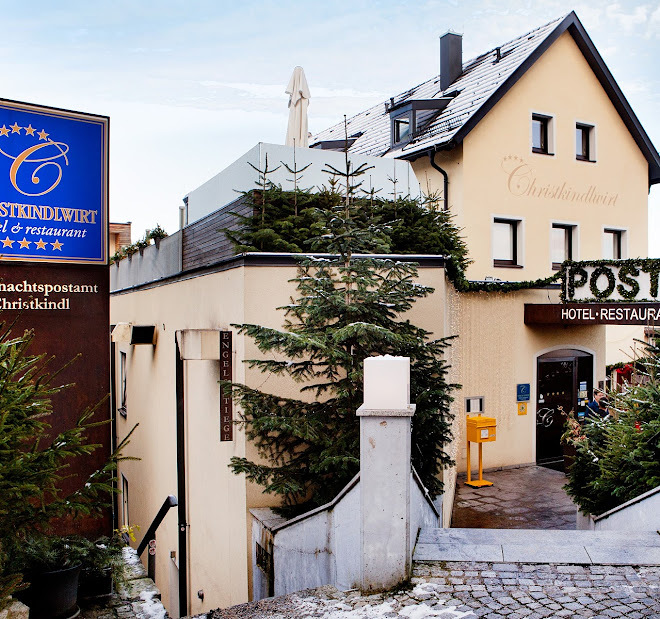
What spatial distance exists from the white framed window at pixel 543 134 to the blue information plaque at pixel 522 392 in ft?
21.5

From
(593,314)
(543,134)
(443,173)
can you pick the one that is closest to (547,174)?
(543,134)

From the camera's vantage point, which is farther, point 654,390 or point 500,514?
point 500,514

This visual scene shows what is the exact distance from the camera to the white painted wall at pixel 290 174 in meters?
9.59

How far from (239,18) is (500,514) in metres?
7.79

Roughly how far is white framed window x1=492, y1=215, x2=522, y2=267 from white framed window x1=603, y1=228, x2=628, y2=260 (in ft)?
10.5

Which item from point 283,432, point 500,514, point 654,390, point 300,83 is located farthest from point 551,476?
point 300,83

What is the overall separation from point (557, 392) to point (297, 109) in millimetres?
7775

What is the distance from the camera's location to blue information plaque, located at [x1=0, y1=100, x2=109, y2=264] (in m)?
6.81

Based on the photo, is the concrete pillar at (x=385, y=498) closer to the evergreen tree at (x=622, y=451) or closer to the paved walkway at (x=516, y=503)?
the evergreen tree at (x=622, y=451)

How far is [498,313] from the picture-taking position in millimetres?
12609

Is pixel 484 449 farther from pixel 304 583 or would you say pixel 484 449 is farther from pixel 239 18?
pixel 239 18

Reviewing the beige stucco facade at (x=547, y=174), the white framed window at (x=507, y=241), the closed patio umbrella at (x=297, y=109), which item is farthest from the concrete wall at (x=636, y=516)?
the white framed window at (x=507, y=241)

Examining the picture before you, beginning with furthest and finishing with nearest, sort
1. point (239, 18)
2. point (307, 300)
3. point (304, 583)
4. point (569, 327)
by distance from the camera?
1. point (569, 327)
2. point (239, 18)
3. point (307, 300)
4. point (304, 583)

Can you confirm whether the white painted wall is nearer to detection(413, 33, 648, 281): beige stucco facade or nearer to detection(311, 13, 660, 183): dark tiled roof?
detection(413, 33, 648, 281): beige stucco facade
